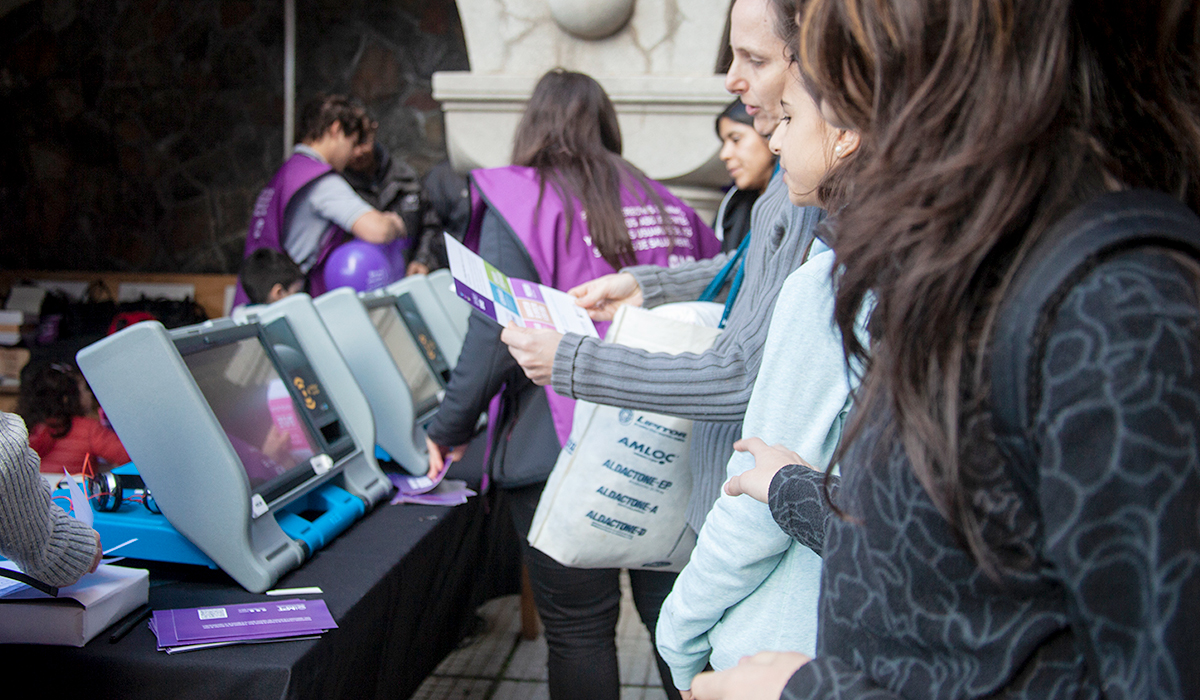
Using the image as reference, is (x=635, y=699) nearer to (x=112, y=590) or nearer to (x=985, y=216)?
(x=112, y=590)

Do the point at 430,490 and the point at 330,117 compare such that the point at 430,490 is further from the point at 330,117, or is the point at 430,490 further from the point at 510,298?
the point at 330,117

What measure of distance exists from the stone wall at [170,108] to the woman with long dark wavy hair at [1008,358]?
6075mm

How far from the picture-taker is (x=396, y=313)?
257 cm

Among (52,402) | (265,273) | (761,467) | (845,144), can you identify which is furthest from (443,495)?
(265,273)

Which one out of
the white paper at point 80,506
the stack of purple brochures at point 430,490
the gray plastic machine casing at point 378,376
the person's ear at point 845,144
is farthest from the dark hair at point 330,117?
the person's ear at point 845,144

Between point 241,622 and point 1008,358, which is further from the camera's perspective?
point 241,622

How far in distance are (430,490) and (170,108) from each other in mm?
5791

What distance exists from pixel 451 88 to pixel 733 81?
2.36 meters

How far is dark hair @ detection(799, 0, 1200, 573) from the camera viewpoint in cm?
53

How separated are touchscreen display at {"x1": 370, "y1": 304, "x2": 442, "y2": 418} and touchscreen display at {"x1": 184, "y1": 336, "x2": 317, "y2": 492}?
0.64 meters

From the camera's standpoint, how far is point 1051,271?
1.62 ft

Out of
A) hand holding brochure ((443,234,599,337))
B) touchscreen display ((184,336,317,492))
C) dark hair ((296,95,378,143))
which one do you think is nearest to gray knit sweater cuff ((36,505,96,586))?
touchscreen display ((184,336,317,492))

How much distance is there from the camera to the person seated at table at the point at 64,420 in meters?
2.44

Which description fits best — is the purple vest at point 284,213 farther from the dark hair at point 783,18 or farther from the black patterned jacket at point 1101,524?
the black patterned jacket at point 1101,524
